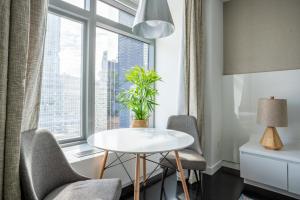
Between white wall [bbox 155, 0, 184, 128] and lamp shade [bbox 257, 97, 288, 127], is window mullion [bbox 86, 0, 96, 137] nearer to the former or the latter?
white wall [bbox 155, 0, 184, 128]

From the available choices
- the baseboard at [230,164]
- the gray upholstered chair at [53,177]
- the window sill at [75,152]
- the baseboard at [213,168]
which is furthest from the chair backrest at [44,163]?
the baseboard at [230,164]

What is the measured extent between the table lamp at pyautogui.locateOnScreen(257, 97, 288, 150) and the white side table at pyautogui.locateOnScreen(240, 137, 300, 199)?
0.30 feet

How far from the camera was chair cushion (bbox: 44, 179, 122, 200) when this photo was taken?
1.06 m

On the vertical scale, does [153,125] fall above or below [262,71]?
below

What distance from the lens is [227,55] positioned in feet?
9.28

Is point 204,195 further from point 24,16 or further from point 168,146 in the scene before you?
point 24,16

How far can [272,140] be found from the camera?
2.07 metres

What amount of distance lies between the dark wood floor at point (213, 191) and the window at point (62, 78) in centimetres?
104

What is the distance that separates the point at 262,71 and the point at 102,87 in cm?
226

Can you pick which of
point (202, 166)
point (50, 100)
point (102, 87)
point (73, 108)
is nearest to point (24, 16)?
point (50, 100)

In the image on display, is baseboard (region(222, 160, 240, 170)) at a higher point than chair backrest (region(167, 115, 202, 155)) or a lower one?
lower

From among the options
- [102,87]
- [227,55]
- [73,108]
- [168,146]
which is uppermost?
[227,55]

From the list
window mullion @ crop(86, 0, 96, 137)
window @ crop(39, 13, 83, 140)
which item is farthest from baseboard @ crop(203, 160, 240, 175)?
window @ crop(39, 13, 83, 140)

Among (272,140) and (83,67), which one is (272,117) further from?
(83,67)
